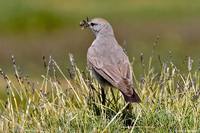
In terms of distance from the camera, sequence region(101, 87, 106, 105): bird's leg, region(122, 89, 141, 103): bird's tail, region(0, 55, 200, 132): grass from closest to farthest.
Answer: region(0, 55, 200, 132): grass → region(122, 89, 141, 103): bird's tail → region(101, 87, 106, 105): bird's leg

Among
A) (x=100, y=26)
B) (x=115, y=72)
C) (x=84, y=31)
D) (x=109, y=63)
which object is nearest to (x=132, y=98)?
(x=115, y=72)

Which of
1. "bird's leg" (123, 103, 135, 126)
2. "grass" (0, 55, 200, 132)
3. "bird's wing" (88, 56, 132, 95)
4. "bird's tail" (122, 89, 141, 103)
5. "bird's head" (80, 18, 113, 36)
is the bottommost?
"bird's leg" (123, 103, 135, 126)

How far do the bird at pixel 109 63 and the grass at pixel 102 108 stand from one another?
174 mm

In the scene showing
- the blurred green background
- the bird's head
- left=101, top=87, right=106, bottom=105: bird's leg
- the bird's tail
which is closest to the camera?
the bird's tail

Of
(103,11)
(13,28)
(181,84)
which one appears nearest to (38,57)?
(13,28)

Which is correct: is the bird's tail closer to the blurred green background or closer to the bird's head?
the bird's head


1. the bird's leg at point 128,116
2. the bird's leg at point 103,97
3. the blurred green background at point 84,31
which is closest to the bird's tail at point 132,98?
the bird's leg at point 128,116

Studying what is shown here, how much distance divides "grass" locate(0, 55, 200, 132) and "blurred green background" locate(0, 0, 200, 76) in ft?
32.1

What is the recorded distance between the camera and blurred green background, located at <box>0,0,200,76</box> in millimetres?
20422

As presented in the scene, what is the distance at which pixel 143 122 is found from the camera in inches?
296

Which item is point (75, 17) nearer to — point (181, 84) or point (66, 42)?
point (66, 42)

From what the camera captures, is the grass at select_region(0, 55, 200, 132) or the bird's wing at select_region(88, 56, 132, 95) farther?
the bird's wing at select_region(88, 56, 132, 95)

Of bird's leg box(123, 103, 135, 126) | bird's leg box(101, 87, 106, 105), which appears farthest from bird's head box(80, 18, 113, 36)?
bird's leg box(123, 103, 135, 126)

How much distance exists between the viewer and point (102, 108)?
7.56 meters
